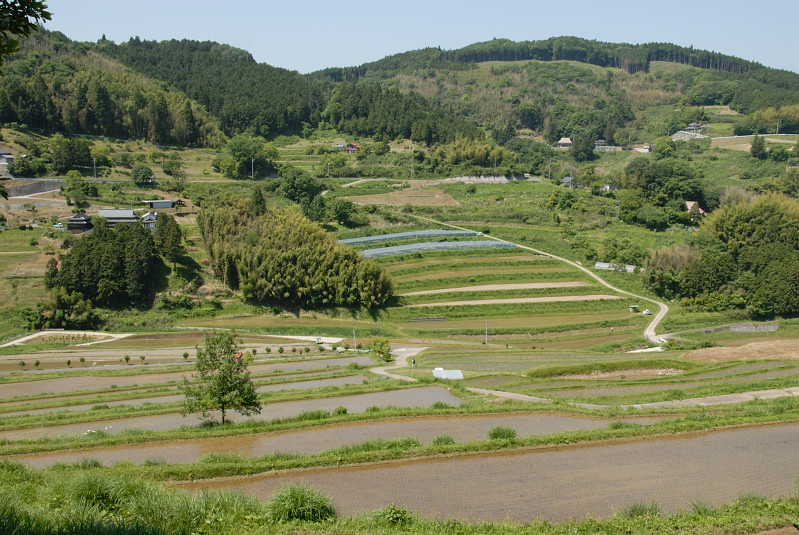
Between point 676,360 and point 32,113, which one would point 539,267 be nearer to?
point 676,360

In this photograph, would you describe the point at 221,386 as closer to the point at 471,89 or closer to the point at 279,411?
the point at 279,411

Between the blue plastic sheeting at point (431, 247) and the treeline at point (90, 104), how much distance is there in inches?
1608

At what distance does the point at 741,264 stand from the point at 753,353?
27.1 m

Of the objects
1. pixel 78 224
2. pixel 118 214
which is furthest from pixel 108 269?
pixel 118 214

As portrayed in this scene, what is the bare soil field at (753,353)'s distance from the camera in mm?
32441

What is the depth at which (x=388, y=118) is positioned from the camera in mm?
103688

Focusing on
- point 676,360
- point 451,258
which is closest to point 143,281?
point 451,258

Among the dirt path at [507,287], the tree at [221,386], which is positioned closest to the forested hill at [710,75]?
the dirt path at [507,287]

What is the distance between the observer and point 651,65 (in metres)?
194

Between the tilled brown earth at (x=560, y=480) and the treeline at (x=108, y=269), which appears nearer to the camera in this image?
the tilled brown earth at (x=560, y=480)

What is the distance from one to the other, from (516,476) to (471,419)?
17.6ft

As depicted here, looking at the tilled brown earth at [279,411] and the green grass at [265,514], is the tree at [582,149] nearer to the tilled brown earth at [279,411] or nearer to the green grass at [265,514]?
the tilled brown earth at [279,411]

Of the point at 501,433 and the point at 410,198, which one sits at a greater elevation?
the point at 410,198

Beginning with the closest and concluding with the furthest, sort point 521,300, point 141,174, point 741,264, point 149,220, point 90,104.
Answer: point 521,300 < point 149,220 < point 741,264 < point 141,174 < point 90,104
